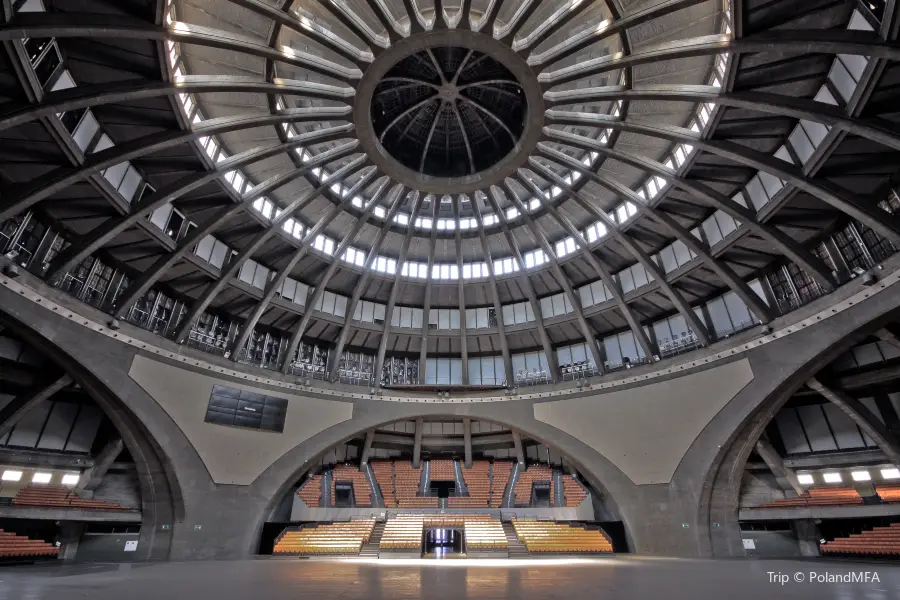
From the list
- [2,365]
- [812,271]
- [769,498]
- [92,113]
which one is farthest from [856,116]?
[2,365]

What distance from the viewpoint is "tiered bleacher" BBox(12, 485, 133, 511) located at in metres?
21.5

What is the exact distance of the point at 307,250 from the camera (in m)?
26.7

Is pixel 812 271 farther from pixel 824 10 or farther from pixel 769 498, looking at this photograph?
pixel 769 498

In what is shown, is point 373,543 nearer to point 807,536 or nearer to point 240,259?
point 240,259

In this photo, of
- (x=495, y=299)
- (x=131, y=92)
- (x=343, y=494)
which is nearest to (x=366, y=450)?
(x=343, y=494)

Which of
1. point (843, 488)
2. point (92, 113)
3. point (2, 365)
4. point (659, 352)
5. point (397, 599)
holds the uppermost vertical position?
point (92, 113)

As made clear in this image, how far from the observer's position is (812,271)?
19.9 meters

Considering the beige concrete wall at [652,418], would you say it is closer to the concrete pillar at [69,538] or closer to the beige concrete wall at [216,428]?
the beige concrete wall at [216,428]

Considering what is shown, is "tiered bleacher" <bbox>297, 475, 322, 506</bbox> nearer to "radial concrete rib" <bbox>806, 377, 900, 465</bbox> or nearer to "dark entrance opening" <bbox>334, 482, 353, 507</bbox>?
"dark entrance opening" <bbox>334, 482, 353, 507</bbox>

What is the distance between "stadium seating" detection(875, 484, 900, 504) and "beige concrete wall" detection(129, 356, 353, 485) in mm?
32139

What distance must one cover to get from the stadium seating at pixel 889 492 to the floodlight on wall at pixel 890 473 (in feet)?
1.78

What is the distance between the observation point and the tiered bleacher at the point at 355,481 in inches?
1277

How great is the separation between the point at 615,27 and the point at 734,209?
1070 centimetres

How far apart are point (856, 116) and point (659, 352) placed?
17.0m
